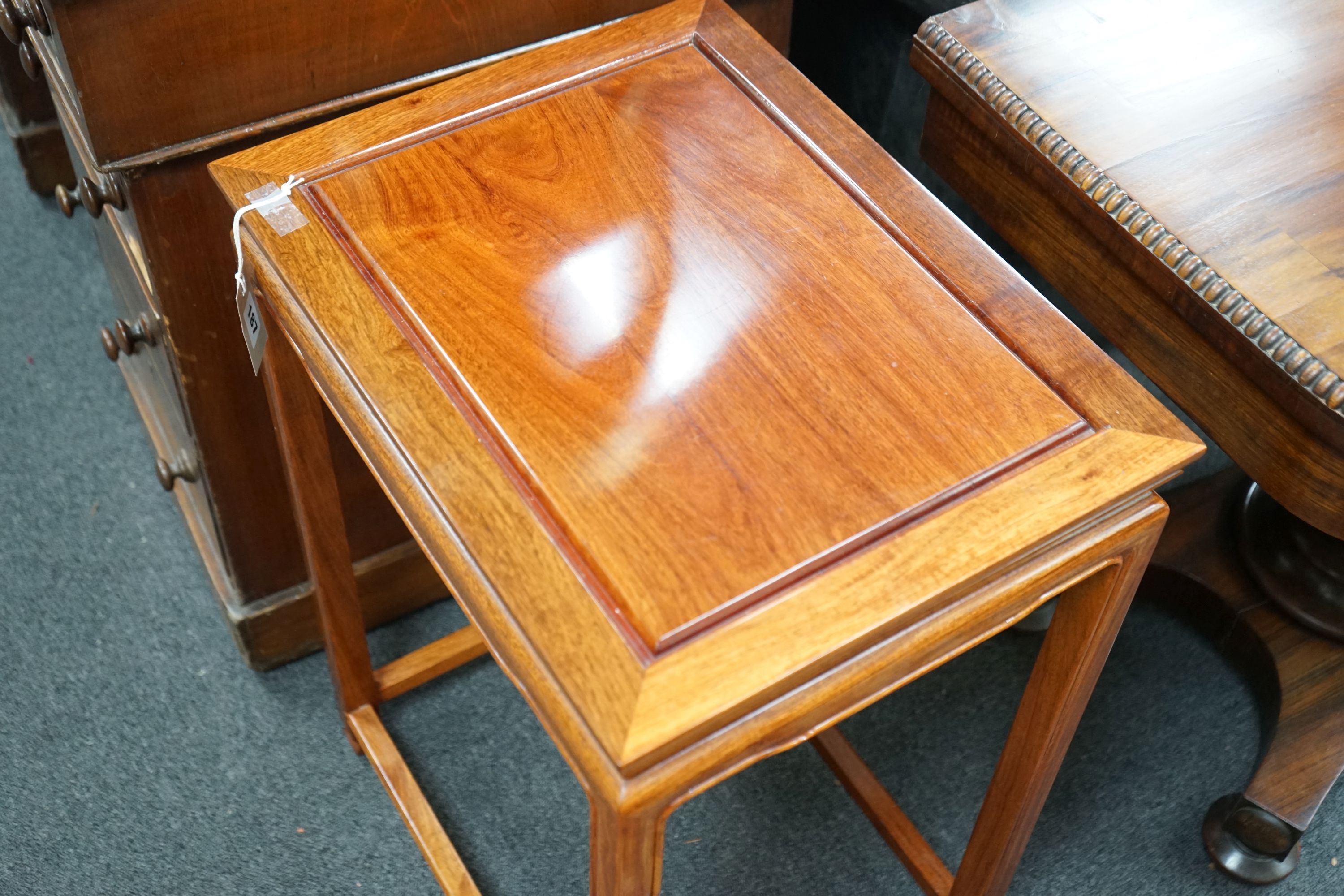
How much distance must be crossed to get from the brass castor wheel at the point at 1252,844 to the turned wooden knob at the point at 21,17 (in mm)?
1152

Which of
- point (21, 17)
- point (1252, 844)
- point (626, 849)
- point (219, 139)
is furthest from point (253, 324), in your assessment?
point (1252, 844)

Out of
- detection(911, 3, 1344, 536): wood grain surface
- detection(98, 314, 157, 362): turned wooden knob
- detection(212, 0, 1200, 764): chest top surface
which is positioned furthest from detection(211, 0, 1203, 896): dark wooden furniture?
detection(98, 314, 157, 362): turned wooden knob

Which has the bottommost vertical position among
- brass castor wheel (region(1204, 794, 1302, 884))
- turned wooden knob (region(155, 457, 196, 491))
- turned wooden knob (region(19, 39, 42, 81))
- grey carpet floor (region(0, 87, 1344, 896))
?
grey carpet floor (region(0, 87, 1344, 896))

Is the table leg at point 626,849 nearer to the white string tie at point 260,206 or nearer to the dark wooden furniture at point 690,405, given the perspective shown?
the dark wooden furniture at point 690,405

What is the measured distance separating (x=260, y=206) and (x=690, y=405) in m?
0.32

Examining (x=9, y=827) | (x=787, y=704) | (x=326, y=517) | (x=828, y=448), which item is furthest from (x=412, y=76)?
(x=9, y=827)

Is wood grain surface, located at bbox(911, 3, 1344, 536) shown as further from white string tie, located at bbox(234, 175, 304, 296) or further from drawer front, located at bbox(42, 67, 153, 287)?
drawer front, located at bbox(42, 67, 153, 287)

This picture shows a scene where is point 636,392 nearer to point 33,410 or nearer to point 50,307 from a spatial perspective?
point 33,410

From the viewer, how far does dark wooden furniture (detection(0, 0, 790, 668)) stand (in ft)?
2.88

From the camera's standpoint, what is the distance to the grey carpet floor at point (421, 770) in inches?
46.2

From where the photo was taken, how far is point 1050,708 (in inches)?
33.5

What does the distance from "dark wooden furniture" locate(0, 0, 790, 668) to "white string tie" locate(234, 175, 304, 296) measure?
0.13 m

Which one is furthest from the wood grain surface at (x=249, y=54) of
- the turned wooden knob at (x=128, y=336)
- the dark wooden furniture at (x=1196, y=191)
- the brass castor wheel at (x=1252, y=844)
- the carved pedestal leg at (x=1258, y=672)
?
the brass castor wheel at (x=1252, y=844)

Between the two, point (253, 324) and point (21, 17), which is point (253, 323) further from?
point (21, 17)
